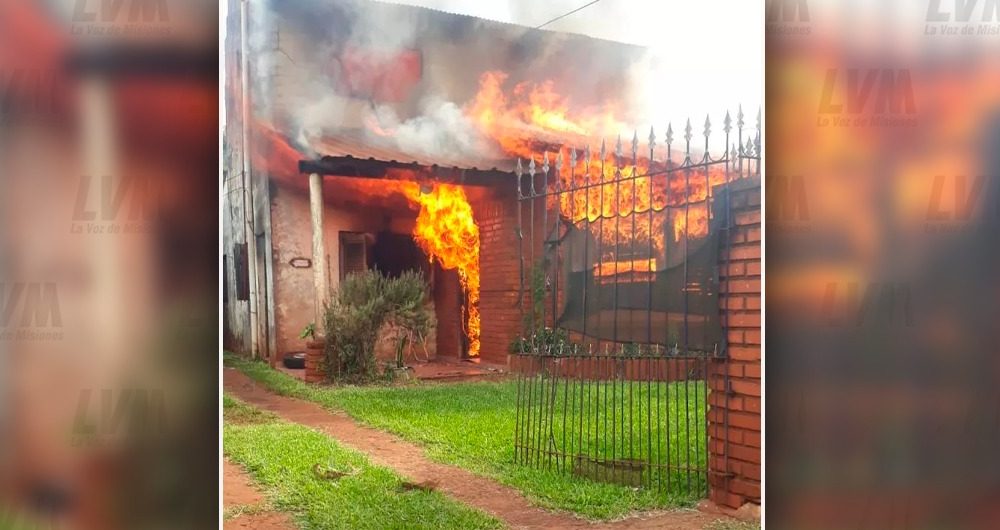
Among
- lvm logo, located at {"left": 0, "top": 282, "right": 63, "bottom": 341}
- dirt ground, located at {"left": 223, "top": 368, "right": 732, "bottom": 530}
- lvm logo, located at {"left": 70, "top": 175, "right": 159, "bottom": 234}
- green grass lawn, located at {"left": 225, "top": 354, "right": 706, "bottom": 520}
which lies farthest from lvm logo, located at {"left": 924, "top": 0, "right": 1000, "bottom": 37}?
lvm logo, located at {"left": 0, "top": 282, "right": 63, "bottom": 341}

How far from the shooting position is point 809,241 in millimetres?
2807

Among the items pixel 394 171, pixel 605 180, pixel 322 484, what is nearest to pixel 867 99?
pixel 605 180

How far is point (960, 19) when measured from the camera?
2.81 m

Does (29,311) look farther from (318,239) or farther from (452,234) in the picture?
(452,234)

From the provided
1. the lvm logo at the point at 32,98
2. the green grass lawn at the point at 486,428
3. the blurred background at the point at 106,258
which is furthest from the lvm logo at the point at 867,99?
the lvm logo at the point at 32,98

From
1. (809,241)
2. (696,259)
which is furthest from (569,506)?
(809,241)

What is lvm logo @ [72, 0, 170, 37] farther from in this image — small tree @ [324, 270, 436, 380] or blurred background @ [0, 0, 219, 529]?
small tree @ [324, 270, 436, 380]

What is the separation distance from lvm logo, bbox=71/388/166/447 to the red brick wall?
123cm

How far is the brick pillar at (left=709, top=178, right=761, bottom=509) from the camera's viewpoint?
265cm

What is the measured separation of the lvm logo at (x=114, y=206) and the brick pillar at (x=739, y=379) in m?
2.12

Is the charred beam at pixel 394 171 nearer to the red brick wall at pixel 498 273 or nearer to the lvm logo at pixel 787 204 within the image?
the red brick wall at pixel 498 273

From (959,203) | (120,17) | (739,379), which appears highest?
(120,17)

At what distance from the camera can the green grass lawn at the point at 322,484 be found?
2527mm

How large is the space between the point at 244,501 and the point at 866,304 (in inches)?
97.3
